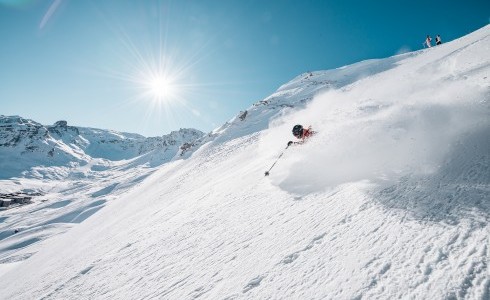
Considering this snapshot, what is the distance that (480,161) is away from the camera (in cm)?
480

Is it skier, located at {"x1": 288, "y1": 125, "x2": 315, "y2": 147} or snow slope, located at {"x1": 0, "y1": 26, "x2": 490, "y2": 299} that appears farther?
skier, located at {"x1": 288, "y1": 125, "x2": 315, "y2": 147}

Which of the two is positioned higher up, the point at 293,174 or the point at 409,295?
the point at 293,174

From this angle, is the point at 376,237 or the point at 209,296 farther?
the point at 209,296

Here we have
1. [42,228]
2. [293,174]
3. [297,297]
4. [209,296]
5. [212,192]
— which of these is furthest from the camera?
[42,228]

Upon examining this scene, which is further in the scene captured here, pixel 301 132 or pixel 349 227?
pixel 301 132

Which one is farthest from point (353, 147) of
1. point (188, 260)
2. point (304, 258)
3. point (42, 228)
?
point (42, 228)

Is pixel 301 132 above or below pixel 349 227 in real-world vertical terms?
above

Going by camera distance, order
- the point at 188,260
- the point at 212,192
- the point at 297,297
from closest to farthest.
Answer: the point at 297,297 → the point at 188,260 → the point at 212,192

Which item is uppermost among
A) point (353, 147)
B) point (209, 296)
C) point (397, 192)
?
point (353, 147)

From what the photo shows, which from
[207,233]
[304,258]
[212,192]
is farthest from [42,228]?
[304,258]

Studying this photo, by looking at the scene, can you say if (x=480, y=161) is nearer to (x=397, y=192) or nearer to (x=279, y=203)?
(x=397, y=192)

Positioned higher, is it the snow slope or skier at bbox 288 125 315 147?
skier at bbox 288 125 315 147

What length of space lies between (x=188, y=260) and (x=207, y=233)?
1.13m

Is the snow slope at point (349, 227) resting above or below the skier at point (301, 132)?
below
